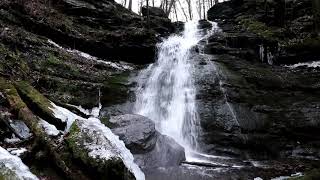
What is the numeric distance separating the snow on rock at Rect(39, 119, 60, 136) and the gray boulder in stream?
227cm

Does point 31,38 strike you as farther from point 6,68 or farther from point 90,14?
point 90,14

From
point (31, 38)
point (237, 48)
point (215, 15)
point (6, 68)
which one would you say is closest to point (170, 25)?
point (215, 15)

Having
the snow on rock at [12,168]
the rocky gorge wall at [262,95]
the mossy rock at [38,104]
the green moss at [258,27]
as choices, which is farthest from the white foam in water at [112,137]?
the green moss at [258,27]

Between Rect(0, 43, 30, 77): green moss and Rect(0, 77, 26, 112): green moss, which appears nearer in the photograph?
Rect(0, 77, 26, 112): green moss

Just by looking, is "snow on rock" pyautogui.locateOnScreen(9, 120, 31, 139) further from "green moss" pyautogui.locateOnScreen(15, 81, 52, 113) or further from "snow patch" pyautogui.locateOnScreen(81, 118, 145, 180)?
"snow patch" pyautogui.locateOnScreen(81, 118, 145, 180)

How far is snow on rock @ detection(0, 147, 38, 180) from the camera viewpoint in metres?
5.64

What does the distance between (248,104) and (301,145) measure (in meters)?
2.17

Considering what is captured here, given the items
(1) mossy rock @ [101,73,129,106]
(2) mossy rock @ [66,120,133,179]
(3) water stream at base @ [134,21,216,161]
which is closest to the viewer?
(2) mossy rock @ [66,120,133,179]

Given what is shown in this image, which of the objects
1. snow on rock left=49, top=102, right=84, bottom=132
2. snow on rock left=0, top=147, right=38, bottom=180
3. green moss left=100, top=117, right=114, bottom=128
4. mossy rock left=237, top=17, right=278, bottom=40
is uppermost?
mossy rock left=237, top=17, right=278, bottom=40

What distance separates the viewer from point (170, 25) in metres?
24.0

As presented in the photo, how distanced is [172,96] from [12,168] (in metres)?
8.36

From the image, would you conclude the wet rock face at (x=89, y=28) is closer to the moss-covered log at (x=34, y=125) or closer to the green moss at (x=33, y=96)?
the green moss at (x=33, y=96)

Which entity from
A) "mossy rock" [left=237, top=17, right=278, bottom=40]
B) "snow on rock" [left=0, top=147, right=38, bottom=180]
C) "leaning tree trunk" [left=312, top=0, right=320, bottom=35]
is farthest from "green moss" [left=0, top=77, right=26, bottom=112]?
"leaning tree trunk" [left=312, top=0, right=320, bottom=35]

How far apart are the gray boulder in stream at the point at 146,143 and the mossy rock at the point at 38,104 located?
1.96 meters
